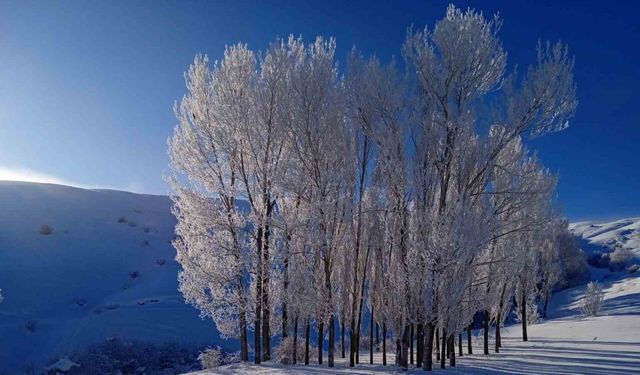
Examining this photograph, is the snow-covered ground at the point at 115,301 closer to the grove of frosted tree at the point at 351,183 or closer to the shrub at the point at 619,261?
the grove of frosted tree at the point at 351,183

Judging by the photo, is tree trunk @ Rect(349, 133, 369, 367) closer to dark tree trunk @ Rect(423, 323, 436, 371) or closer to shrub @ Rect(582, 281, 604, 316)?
dark tree trunk @ Rect(423, 323, 436, 371)

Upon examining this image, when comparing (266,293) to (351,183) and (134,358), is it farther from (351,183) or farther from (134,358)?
(134,358)

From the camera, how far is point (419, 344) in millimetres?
12555

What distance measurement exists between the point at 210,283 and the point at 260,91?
607 cm

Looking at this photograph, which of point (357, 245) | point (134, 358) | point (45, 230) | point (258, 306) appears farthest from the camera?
point (45, 230)

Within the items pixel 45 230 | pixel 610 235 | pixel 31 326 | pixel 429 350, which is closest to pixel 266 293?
pixel 429 350

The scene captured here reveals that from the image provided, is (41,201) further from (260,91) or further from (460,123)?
(460,123)

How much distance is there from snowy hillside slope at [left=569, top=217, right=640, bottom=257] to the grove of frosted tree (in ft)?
180

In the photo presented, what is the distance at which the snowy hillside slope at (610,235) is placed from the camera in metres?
68.9

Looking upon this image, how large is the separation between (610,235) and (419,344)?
3208 inches

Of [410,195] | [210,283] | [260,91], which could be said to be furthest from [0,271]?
[410,195]

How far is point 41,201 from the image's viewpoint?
37281 mm

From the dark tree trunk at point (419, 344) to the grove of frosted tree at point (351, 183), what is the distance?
0.06 meters

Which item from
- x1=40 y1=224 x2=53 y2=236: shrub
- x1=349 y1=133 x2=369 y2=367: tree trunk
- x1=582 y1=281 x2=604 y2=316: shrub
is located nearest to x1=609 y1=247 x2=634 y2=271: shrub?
x1=582 y1=281 x2=604 y2=316: shrub
